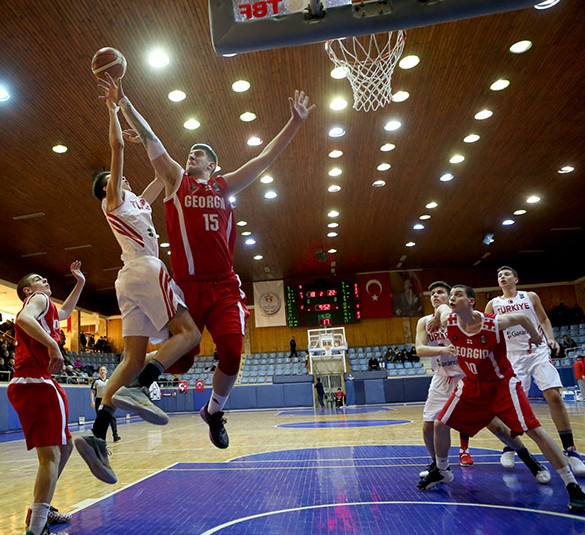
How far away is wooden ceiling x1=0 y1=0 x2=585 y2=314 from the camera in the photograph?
23.5ft

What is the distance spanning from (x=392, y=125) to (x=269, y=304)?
15111 millimetres

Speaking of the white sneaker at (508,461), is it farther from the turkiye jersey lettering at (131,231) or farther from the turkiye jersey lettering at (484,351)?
the turkiye jersey lettering at (131,231)

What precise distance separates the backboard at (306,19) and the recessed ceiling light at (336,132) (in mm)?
6144

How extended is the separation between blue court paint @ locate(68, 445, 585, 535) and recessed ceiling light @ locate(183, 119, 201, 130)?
19.7ft

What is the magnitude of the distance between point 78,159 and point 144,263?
8.77 metres

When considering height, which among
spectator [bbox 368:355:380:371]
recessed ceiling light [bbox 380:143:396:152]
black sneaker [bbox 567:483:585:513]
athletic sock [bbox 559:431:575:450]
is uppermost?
recessed ceiling light [bbox 380:143:396:152]

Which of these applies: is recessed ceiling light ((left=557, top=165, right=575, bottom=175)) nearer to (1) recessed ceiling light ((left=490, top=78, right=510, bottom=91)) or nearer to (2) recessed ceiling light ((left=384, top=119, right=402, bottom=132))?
(1) recessed ceiling light ((left=490, top=78, right=510, bottom=91))

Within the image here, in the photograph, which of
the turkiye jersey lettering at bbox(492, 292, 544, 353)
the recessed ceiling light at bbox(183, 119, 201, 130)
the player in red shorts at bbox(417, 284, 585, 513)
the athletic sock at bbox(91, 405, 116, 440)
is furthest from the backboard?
the recessed ceiling light at bbox(183, 119, 201, 130)

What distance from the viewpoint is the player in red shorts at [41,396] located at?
11.8ft

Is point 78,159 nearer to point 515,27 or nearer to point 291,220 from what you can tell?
point 291,220

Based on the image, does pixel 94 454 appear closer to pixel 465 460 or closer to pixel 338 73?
pixel 465 460

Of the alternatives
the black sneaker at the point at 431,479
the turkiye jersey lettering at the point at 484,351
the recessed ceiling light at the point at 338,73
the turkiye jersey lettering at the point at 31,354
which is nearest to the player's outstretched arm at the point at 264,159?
the turkiye jersey lettering at the point at 31,354

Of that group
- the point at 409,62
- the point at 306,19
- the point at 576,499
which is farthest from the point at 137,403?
the point at 409,62

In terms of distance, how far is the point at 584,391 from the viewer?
14.0 m
